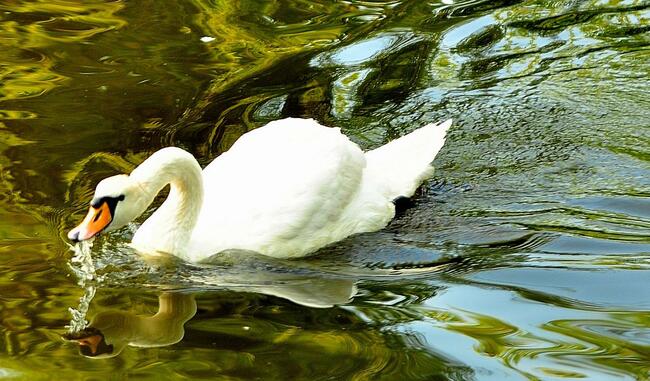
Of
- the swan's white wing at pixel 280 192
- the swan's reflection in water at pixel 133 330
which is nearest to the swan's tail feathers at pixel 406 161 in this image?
the swan's white wing at pixel 280 192

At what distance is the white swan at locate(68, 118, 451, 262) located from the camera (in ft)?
22.6

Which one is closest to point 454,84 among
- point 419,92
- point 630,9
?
point 419,92

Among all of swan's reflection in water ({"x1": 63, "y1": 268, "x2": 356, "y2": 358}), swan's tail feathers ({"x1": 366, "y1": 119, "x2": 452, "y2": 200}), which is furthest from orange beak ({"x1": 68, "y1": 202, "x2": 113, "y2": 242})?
swan's tail feathers ({"x1": 366, "y1": 119, "x2": 452, "y2": 200})

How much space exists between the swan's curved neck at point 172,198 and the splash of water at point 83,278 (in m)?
0.42

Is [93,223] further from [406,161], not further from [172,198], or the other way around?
[406,161]

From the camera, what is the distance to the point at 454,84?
9.84 meters

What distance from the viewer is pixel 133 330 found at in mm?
5938

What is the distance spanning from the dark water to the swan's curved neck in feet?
0.58

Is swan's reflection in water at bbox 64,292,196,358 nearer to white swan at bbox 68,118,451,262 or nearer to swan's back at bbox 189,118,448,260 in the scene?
white swan at bbox 68,118,451,262

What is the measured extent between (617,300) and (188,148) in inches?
150

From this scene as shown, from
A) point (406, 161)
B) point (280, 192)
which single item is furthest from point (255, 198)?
point (406, 161)

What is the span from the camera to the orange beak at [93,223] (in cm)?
645

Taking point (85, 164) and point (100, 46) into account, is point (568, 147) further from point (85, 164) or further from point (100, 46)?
point (100, 46)

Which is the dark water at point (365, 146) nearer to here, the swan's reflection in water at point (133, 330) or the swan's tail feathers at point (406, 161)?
the swan's reflection in water at point (133, 330)
